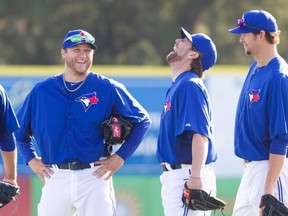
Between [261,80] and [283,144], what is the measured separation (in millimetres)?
509

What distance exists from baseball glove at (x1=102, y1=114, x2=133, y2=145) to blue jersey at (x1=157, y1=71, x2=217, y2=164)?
0.39 m

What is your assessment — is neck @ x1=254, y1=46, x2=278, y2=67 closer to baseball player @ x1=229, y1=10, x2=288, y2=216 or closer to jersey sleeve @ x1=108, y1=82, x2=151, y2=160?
baseball player @ x1=229, y1=10, x2=288, y2=216

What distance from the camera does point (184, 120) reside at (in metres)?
7.14

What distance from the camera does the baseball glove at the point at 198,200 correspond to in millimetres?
6969

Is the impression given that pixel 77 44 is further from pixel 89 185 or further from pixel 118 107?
pixel 89 185

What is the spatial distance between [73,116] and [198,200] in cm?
127

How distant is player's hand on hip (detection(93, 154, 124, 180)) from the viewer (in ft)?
24.8

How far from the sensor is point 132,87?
13289 mm

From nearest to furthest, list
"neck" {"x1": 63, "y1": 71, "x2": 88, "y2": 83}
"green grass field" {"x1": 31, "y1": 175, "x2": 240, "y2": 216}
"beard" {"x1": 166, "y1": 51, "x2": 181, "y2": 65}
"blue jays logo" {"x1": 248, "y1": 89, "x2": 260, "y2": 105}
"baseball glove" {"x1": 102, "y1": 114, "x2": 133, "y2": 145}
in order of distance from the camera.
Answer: "blue jays logo" {"x1": 248, "y1": 89, "x2": 260, "y2": 105}
"beard" {"x1": 166, "y1": 51, "x2": 181, "y2": 65}
"baseball glove" {"x1": 102, "y1": 114, "x2": 133, "y2": 145}
"neck" {"x1": 63, "y1": 71, "x2": 88, "y2": 83}
"green grass field" {"x1": 31, "y1": 175, "x2": 240, "y2": 216}

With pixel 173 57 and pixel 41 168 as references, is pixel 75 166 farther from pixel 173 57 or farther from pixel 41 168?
pixel 173 57

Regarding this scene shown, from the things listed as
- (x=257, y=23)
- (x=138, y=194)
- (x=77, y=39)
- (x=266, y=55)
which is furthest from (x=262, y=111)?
(x=138, y=194)

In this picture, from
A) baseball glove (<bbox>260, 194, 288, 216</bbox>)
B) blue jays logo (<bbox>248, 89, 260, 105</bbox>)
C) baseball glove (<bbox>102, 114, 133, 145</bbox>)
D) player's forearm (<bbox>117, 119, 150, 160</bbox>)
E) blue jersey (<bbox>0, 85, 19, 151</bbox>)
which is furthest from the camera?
player's forearm (<bbox>117, 119, 150, 160</bbox>)

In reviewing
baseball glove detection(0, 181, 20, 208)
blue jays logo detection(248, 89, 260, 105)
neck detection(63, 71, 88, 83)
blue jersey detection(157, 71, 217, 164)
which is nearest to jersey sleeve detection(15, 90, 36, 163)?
neck detection(63, 71, 88, 83)

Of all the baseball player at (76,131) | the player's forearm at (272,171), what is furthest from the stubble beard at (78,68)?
the player's forearm at (272,171)
